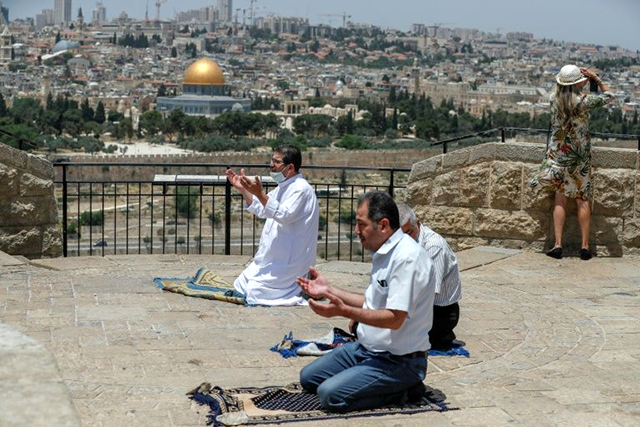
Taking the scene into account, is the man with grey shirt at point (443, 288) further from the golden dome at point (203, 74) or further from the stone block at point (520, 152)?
the golden dome at point (203, 74)

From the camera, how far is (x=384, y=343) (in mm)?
4191

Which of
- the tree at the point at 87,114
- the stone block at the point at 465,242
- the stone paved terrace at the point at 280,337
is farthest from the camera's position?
the tree at the point at 87,114

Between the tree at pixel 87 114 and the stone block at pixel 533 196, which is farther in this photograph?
the tree at pixel 87 114

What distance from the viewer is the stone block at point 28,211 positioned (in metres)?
7.74

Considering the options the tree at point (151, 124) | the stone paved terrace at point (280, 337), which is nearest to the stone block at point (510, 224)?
the stone paved terrace at point (280, 337)

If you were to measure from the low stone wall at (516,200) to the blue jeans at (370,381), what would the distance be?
13.1 ft

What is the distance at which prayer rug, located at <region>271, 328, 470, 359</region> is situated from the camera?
511 cm

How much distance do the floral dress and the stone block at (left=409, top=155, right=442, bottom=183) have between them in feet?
2.64

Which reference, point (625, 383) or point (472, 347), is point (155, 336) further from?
point (625, 383)

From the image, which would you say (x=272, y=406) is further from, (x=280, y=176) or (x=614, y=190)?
(x=614, y=190)

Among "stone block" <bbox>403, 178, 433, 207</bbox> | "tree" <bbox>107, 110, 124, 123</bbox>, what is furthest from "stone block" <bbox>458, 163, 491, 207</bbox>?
"tree" <bbox>107, 110, 124, 123</bbox>

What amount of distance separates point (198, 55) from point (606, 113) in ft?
415

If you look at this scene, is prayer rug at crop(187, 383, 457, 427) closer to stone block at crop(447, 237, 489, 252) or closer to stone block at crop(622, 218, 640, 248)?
stone block at crop(447, 237, 489, 252)

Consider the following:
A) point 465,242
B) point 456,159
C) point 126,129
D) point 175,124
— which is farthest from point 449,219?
point 175,124
